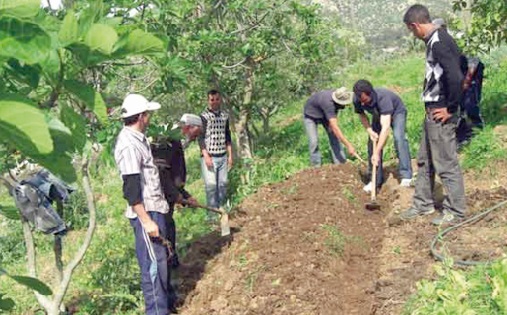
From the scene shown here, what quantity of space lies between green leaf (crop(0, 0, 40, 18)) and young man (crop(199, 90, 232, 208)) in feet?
24.2

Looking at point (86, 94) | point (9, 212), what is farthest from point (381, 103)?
point (86, 94)

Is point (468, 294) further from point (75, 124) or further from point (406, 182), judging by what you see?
point (406, 182)

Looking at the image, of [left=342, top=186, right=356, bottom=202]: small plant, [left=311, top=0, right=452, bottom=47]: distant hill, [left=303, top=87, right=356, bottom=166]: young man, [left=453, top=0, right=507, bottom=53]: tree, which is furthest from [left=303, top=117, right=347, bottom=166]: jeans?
[left=311, top=0, right=452, bottom=47]: distant hill

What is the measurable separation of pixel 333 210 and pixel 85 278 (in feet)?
9.21

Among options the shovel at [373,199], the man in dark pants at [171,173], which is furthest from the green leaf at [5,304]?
the shovel at [373,199]

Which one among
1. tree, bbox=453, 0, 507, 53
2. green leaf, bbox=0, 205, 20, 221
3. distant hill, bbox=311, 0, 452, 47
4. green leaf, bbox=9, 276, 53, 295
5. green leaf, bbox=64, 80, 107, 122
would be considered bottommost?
green leaf, bbox=9, 276, 53, 295

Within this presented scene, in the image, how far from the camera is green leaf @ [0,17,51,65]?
94cm

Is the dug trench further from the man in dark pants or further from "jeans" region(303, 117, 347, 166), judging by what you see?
"jeans" region(303, 117, 347, 166)

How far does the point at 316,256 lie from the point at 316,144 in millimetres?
3716

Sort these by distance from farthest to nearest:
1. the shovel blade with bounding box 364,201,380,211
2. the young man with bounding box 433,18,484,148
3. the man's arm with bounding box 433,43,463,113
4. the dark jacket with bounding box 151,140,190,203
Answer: the young man with bounding box 433,18,484,148, the shovel blade with bounding box 364,201,380,211, the dark jacket with bounding box 151,140,190,203, the man's arm with bounding box 433,43,463,113

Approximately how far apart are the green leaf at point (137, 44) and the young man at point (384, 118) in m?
6.28

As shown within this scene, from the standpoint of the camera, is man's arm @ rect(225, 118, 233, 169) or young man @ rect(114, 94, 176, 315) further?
man's arm @ rect(225, 118, 233, 169)

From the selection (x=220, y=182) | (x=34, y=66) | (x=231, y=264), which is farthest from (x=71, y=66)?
(x=220, y=182)

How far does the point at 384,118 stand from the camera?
7.54 meters
